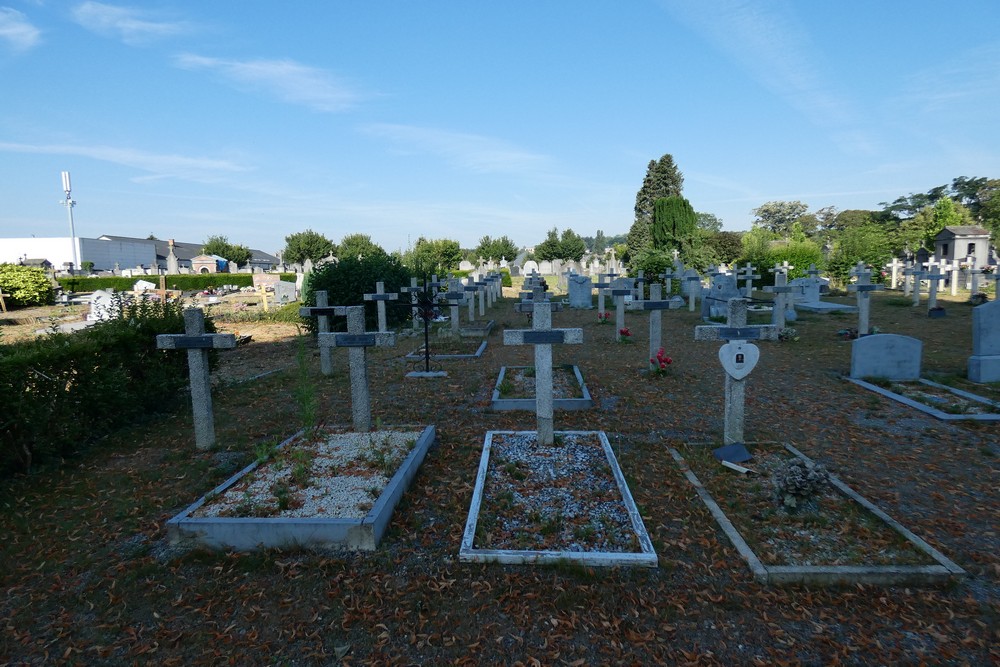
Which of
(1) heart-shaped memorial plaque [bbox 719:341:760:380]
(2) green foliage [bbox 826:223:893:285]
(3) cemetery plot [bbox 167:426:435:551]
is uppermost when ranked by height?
(2) green foliage [bbox 826:223:893:285]

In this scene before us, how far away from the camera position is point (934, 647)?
10.1 ft

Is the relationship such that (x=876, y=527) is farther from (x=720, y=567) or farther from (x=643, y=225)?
(x=643, y=225)

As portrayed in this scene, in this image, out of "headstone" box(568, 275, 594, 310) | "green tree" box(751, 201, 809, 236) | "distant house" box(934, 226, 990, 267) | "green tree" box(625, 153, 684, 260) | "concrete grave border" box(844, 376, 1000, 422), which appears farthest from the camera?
"green tree" box(751, 201, 809, 236)

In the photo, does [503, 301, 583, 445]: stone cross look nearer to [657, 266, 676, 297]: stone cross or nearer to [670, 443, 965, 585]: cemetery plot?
[670, 443, 965, 585]: cemetery plot

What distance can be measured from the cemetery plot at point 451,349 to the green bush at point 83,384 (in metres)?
4.79

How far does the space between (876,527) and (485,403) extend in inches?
203

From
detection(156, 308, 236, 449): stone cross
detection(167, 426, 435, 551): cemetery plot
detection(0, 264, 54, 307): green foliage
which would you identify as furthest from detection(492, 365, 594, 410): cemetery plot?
detection(0, 264, 54, 307): green foliage

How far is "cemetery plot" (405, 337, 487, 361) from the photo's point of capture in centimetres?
1195

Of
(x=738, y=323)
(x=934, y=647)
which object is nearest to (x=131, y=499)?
(x=934, y=647)

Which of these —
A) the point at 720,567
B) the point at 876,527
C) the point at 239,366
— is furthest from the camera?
the point at 239,366

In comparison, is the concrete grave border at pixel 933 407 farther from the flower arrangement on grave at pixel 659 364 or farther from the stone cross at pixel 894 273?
the stone cross at pixel 894 273

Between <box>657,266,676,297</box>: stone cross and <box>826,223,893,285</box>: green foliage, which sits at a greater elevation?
<box>826,223,893,285</box>: green foliage

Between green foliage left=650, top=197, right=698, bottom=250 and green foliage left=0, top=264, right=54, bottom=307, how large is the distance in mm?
37368

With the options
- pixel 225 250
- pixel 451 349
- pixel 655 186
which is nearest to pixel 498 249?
pixel 655 186
